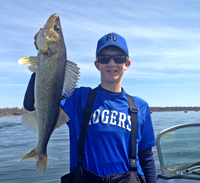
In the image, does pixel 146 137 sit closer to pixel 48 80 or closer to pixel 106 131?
pixel 106 131

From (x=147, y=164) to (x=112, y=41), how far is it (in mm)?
1745

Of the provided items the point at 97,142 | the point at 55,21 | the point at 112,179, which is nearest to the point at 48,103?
the point at 97,142

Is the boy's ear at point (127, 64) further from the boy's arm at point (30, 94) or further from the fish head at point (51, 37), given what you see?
the boy's arm at point (30, 94)

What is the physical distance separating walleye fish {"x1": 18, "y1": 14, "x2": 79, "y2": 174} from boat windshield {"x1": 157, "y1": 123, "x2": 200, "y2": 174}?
1.88 metres

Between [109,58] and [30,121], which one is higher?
[109,58]

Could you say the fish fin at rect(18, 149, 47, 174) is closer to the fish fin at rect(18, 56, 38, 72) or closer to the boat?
the fish fin at rect(18, 56, 38, 72)

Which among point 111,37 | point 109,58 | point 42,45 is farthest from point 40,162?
point 111,37

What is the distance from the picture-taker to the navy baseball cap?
3.01 m

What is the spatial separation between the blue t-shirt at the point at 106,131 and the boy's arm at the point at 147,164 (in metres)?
0.09

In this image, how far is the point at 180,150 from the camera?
156 inches

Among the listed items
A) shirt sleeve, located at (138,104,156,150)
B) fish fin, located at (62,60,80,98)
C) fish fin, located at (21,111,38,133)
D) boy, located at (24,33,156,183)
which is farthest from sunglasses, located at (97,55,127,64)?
fish fin, located at (21,111,38,133)

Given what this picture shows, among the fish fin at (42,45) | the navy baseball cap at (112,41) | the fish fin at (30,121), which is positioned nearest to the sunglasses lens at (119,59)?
the navy baseball cap at (112,41)

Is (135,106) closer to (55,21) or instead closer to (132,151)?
(132,151)

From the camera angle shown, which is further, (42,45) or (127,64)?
(127,64)
